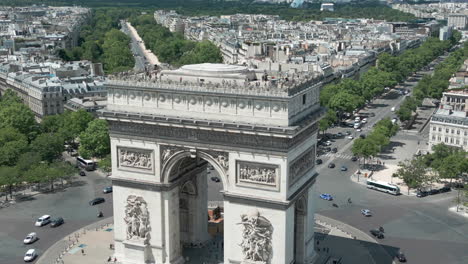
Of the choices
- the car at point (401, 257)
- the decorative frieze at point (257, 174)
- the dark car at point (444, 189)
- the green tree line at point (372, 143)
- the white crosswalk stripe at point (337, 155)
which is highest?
the decorative frieze at point (257, 174)

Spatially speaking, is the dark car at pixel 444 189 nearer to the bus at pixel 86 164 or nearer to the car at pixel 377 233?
the car at pixel 377 233

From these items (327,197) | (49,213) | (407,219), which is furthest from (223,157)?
(49,213)

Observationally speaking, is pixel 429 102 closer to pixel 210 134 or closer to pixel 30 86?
pixel 30 86

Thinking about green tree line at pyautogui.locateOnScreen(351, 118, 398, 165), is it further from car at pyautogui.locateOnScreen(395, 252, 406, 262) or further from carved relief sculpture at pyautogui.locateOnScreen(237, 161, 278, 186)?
carved relief sculpture at pyautogui.locateOnScreen(237, 161, 278, 186)

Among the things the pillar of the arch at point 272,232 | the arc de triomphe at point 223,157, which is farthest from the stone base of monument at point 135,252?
the pillar of the arch at point 272,232

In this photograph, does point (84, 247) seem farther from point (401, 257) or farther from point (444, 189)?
point (444, 189)

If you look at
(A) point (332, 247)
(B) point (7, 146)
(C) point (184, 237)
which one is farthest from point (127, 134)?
(B) point (7, 146)
